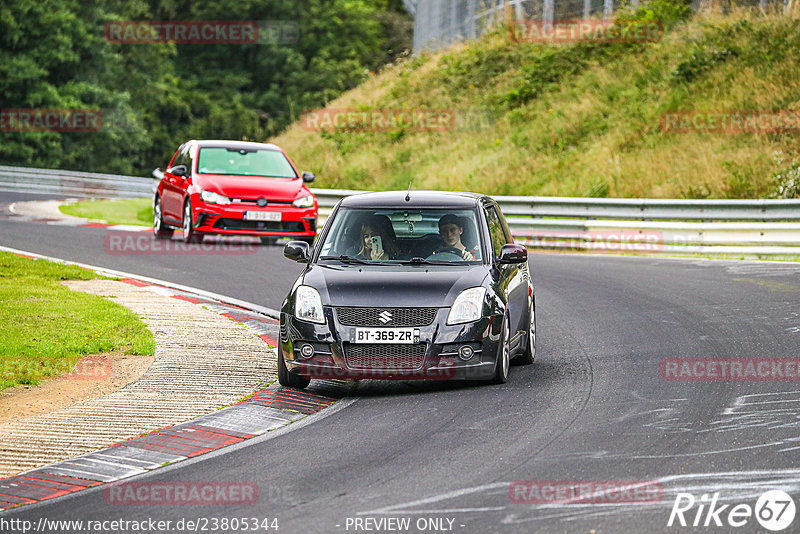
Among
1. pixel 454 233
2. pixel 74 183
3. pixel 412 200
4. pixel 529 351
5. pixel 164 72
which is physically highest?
pixel 164 72

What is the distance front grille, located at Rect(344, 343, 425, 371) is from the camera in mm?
9164

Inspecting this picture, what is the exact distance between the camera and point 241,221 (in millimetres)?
20062

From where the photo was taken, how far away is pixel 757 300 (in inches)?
559

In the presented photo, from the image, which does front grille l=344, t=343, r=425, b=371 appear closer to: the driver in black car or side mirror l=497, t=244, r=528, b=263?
the driver in black car

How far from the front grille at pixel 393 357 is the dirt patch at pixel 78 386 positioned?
7.01ft

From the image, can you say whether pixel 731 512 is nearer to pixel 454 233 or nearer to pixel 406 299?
pixel 406 299

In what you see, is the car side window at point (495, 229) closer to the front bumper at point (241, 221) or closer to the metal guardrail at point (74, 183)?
the front bumper at point (241, 221)

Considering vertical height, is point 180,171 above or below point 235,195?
above

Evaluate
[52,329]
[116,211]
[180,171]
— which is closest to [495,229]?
[52,329]

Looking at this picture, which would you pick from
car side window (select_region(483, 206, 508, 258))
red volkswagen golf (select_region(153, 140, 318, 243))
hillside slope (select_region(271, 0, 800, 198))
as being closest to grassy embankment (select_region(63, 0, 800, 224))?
hillside slope (select_region(271, 0, 800, 198))

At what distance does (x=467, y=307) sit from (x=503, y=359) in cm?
58

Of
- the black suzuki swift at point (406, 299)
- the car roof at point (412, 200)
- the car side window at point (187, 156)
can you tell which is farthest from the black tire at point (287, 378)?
the car side window at point (187, 156)

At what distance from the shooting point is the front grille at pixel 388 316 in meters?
9.22

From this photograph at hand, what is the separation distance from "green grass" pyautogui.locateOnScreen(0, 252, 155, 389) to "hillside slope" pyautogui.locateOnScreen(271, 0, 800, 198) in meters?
14.7
